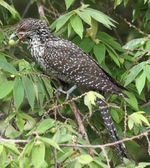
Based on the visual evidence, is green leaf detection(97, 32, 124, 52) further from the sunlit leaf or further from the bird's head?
the bird's head

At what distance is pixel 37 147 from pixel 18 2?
15.3 feet

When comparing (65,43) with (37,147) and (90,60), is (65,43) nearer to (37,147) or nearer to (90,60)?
(90,60)

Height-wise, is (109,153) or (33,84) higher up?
(33,84)

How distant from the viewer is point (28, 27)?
6.18 meters

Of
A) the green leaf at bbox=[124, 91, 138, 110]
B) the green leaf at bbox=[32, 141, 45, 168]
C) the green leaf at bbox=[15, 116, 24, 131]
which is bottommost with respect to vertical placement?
the green leaf at bbox=[124, 91, 138, 110]

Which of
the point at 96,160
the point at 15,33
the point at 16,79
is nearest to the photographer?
the point at 96,160

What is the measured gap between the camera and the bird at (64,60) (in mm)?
5980

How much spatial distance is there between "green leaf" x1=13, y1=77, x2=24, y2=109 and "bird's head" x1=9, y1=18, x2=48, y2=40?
1.18 meters

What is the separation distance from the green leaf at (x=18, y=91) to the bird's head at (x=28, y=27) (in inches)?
46.3

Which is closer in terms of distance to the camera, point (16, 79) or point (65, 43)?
point (16, 79)

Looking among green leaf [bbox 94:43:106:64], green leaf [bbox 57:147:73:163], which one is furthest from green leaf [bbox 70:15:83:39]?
green leaf [bbox 57:147:73:163]

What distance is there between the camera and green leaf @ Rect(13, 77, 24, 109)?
4.84 meters

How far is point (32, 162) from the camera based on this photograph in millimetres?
3881

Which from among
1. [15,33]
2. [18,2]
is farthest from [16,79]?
[18,2]
